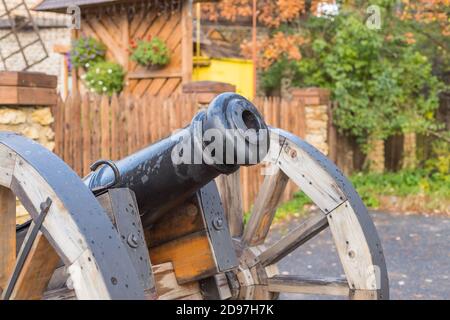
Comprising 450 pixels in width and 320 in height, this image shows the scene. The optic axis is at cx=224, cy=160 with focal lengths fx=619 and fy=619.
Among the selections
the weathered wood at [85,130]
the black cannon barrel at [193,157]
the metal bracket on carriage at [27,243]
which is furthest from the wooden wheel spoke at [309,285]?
the weathered wood at [85,130]

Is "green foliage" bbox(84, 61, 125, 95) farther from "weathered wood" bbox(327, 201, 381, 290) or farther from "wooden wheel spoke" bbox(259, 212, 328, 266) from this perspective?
"weathered wood" bbox(327, 201, 381, 290)

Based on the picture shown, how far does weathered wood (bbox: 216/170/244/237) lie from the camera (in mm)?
3613

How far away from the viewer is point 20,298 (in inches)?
78.9

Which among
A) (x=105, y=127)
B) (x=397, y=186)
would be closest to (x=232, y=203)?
(x=105, y=127)

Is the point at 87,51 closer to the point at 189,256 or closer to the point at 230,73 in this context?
the point at 230,73

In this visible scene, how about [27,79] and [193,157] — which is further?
[27,79]

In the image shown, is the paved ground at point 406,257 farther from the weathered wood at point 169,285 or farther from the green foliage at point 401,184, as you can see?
the weathered wood at point 169,285

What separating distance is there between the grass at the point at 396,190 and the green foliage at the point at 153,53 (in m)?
3.02

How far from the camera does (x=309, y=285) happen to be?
316 cm

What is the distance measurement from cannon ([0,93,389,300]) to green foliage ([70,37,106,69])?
742 centimetres

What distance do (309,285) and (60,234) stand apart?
1.70 m

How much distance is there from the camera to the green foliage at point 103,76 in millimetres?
10109

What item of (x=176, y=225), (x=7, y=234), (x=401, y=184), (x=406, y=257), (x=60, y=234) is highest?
(x=60, y=234)

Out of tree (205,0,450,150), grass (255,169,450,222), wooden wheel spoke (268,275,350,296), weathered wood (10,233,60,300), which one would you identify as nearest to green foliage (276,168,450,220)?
grass (255,169,450,222)
